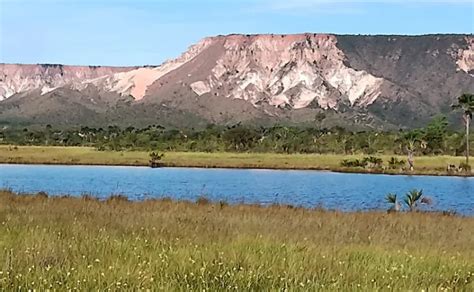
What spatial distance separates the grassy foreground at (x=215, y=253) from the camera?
36.7 feet

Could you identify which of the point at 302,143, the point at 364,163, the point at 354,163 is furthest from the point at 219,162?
the point at 302,143

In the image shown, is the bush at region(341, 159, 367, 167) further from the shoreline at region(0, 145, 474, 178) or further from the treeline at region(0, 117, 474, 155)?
the treeline at region(0, 117, 474, 155)

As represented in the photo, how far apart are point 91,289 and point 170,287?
106 centimetres

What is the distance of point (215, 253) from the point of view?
531 inches

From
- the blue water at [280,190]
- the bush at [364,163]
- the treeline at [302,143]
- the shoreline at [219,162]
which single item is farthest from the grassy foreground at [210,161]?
the blue water at [280,190]

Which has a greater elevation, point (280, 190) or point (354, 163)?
point (280, 190)

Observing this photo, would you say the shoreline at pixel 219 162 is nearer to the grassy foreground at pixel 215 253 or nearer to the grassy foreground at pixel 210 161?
the grassy foreground at pixel 210 161

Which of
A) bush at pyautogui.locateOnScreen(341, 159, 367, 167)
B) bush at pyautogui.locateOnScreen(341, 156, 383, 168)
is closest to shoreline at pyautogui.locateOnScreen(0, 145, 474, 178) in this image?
bush at pyautogui.locateOnScreen(341, 159, 367, 167)

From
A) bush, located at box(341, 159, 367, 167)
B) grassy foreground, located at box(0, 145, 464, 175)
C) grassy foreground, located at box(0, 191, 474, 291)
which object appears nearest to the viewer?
grassy foreground, located at box(0, 191, 474, 291)

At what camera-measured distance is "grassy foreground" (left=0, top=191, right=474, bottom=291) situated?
11195 mm

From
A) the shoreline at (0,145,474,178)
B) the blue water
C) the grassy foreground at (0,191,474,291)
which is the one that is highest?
the grassy foreground at (0,191,474,291)

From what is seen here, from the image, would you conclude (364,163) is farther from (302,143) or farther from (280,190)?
(302,143)

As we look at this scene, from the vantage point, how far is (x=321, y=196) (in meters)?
50.6

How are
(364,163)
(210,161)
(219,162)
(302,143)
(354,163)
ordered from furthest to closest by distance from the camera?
(302,143), (210,161), (219,162), (354,163), (364,163)
